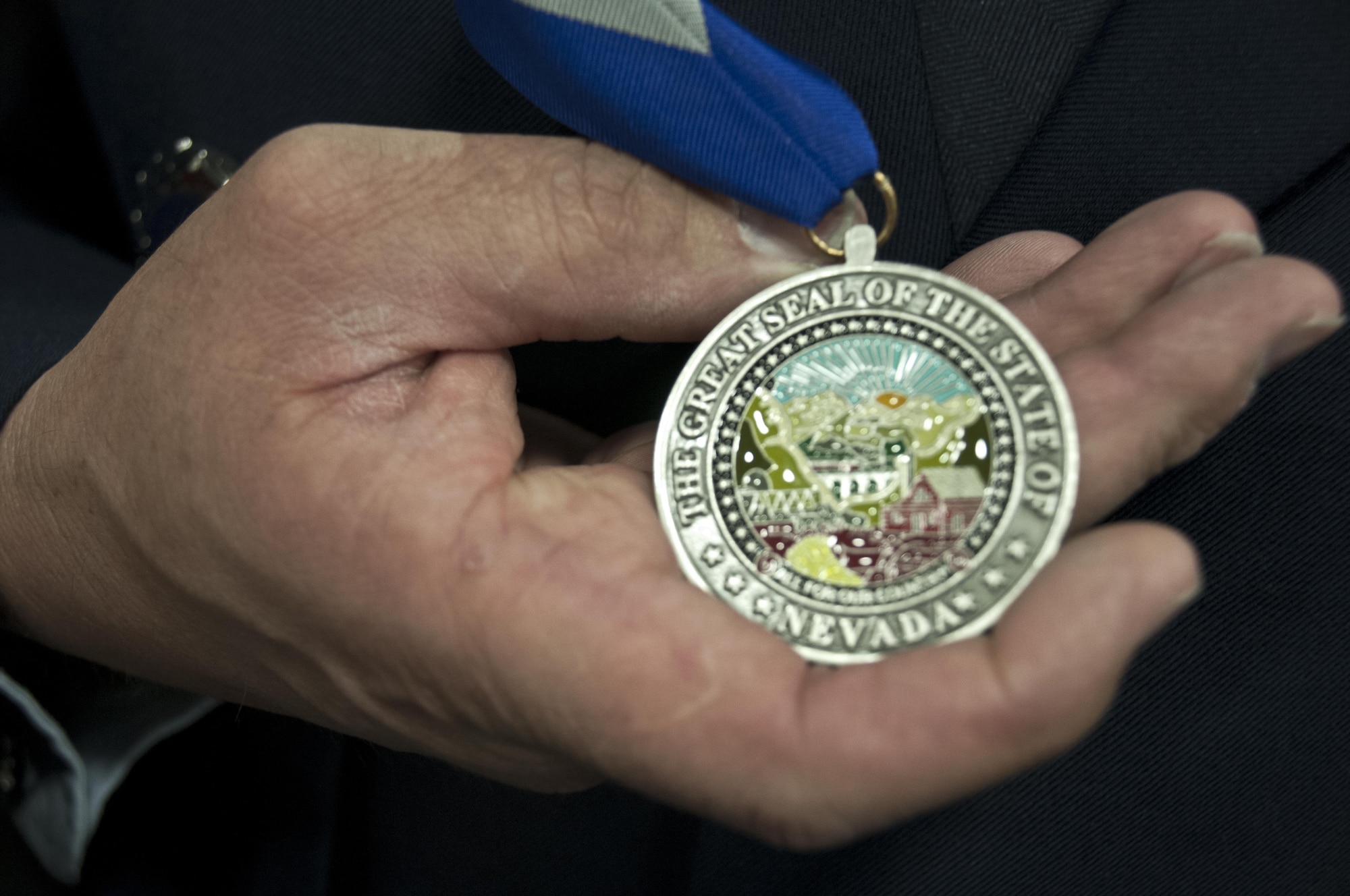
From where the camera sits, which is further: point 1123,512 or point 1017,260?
point 1123,512

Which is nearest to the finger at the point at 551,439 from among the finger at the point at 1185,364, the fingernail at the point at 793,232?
the fingernail at the point at 793,232

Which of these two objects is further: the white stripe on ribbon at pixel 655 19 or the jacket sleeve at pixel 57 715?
the jacket sleeve at pixel 57 715

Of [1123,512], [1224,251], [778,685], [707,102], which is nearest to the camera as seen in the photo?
[778,685]

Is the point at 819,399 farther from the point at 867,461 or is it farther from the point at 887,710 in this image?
the point at 887,710

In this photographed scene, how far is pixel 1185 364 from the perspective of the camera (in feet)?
4.18

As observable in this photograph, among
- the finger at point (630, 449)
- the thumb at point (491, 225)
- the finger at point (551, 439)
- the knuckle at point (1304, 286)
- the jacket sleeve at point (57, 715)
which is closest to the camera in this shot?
the knuckle at point (1304, 286)

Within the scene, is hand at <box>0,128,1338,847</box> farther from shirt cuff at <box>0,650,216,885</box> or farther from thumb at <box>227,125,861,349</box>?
shirt cuff at <box>0,650,216,885</box>

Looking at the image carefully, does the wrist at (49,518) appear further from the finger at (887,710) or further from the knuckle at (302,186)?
the finger at (887,710)

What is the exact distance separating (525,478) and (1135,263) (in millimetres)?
970

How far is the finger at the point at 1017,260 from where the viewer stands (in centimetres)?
168

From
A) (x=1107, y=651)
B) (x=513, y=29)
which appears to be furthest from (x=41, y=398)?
(x=1107, y=651)

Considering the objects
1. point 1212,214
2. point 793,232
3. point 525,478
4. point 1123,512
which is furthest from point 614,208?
point 1123,512

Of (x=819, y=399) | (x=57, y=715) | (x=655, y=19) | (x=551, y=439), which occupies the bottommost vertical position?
(x=57, y=715)

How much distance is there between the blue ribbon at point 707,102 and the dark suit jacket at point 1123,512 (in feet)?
1.35
